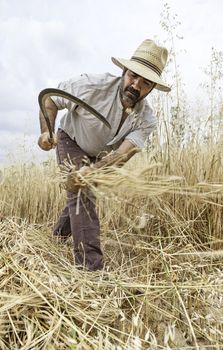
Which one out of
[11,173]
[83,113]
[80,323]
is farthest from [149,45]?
[11,173]

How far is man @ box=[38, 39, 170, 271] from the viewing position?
2.14 m

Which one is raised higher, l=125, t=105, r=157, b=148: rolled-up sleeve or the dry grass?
l=125, t=105, r=157, b=148: rolled-up sleeve

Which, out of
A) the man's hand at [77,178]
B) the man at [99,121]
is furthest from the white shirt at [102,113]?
the man's hand at [77,178]

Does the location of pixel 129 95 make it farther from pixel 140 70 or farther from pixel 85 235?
pixel 85 235

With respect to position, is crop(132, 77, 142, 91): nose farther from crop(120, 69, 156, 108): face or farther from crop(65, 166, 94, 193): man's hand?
crop(65, 166, 94, 193): man's hand

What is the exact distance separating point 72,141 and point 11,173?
4.45 feet

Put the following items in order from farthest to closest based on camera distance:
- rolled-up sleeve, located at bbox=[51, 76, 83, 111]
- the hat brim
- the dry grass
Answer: rolled-up sleeve, located at bbox=[51, 76, 83, 111], the hat brim, the dry grass

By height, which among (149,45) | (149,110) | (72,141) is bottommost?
(72,141)

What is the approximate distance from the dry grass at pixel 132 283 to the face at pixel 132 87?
38 cm

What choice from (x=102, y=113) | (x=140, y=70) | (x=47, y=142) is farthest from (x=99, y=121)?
(x=47, y=142)

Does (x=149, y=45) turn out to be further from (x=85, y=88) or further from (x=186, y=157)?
(x=186, y=157)

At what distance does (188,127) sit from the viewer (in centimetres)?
274

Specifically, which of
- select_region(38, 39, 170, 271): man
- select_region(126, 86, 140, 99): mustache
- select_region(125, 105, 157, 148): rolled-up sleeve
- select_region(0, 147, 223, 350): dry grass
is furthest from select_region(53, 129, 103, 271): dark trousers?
select_region(126, 86, 140, 99): mustache

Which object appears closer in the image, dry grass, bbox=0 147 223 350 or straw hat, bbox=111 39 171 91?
dry grass, bbox=0 147 223 350
